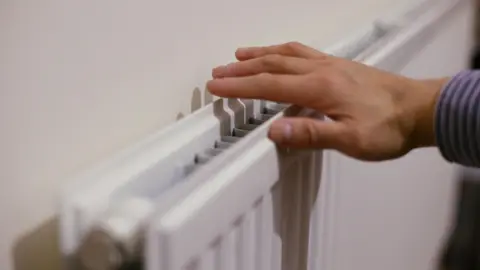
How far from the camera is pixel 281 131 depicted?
523 millimetres

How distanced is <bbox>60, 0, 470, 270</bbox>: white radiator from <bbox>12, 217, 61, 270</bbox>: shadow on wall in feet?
0.21

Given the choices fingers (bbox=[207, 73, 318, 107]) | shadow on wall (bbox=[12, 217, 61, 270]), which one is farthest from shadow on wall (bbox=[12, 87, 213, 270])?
fingers (bbox=[207, 73, 318, 107])

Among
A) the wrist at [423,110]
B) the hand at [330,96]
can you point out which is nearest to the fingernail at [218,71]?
the hand at [330,96]

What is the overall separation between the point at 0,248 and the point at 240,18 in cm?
33

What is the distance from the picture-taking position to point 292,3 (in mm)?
783

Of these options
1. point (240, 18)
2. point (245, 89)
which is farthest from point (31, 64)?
point (240, 18)

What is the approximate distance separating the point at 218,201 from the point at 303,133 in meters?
0.11

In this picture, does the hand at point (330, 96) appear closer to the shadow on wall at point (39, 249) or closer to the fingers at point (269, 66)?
the fingers at point (269, 66)

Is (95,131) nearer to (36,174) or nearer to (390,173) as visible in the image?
(36,174)

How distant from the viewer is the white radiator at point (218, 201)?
412 millimetres

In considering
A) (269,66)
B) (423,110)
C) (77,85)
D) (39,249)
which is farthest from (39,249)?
(423,110)

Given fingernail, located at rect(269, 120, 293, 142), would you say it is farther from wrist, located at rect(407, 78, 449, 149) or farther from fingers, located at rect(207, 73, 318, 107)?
wrist, located at rect(407, 78, 449, 149)

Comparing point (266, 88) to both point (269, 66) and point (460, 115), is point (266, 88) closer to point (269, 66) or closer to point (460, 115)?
point (269, 66)

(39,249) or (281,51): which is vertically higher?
(281,51)
